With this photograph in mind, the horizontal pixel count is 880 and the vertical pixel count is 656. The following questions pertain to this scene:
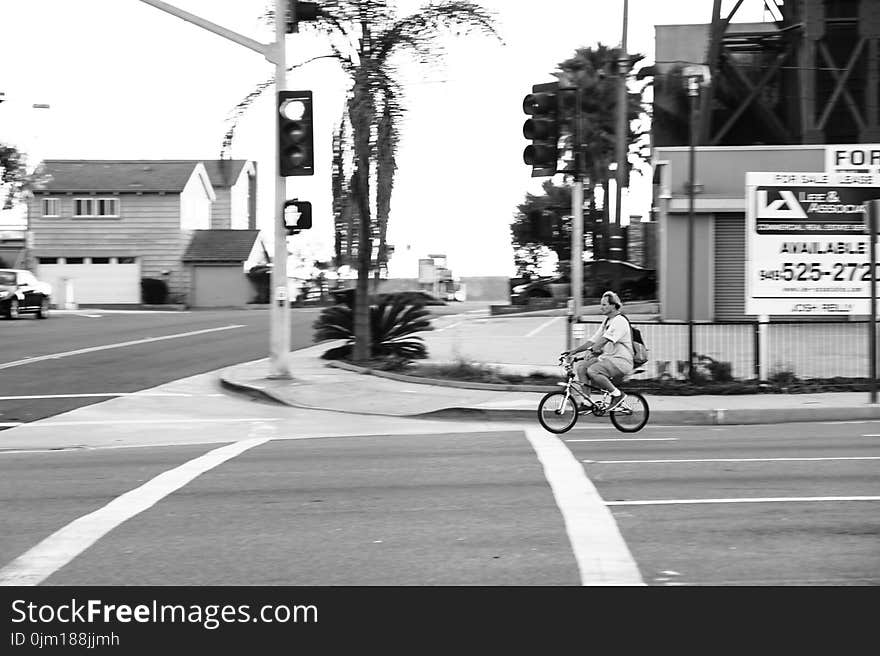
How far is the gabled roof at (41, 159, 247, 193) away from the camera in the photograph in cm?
5916

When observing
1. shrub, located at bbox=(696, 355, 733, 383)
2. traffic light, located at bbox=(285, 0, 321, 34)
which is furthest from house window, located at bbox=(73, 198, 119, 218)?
shrub, located at bbox=(696, 355, 733, 383)

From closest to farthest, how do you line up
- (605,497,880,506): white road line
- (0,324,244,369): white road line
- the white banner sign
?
1. (605,497,880,506): white road line
2. the white banner sign
3. (0,324,244,369): white road line

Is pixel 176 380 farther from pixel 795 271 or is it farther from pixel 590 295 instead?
pixel 590 295

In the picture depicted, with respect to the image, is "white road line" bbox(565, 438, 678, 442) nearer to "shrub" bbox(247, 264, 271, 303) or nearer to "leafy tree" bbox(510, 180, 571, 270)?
"leafy tree" bbox(510, 180, 571, 270)

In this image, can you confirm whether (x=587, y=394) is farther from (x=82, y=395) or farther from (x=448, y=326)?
(x=448, y=326)

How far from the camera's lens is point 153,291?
192ft

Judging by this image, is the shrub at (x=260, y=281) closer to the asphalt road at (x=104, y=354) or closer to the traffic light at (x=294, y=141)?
the asphalt road at (x=104, y=354)

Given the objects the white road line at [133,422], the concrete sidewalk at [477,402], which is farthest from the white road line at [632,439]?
the white road line at [133,422]

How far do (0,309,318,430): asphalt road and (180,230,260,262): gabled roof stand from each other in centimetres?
2012

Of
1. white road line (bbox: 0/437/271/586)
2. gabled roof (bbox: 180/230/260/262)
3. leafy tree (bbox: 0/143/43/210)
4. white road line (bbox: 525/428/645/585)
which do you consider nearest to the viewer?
white road line (bbox: 525/428/645/585)

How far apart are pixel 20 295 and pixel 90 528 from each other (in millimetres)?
33985

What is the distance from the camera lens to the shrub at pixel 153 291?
5831 centimetres

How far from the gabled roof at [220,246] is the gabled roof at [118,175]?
325 centimetres

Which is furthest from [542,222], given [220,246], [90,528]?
[220,246]
